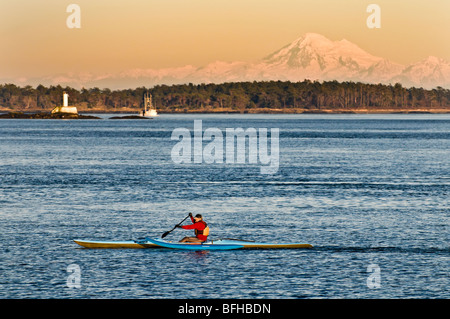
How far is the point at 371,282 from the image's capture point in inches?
1341

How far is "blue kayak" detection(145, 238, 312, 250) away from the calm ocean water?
468 millimetres

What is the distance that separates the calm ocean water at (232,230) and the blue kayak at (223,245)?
0.47 metres

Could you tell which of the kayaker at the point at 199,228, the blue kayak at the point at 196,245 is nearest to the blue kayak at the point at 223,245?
the blue kayak at the point at 196,245

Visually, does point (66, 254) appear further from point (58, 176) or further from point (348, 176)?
point (348, 176)

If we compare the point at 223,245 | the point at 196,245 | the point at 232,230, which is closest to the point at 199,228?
the point at 196,245

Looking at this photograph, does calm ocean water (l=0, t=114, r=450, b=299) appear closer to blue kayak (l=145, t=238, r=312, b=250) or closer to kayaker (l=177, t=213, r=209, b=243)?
blue kayak (l=145, t=238, r=312, b=250)

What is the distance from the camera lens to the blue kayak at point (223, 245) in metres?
40.0

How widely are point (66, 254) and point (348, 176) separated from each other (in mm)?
48940

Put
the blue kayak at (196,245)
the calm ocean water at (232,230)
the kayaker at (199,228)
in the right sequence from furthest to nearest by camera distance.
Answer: the blue kayak at (196,245), the kayaker at (199,228), the calm ocean water at (232,230)

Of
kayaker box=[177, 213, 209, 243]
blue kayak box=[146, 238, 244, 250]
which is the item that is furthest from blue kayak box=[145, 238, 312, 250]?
kayaker box=[177, 213, 209, 243]

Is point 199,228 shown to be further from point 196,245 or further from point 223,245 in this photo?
point 223,245

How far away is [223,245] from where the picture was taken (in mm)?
40062

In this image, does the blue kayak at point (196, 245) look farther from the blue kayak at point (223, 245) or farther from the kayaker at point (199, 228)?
the kayaker at point (199, 228)
